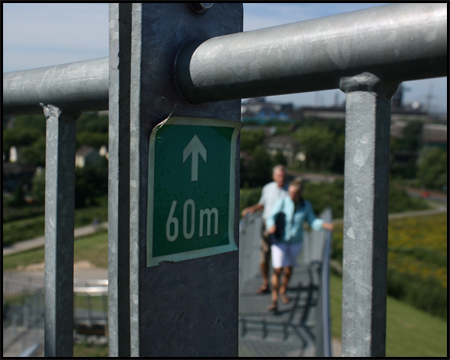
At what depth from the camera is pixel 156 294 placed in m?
0.97

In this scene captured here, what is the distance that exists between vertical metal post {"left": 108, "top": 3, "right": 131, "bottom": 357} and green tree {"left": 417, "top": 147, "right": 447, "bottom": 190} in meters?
43.0

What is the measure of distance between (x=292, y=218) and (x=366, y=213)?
5527 mm

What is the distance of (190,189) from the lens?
1.01 meters

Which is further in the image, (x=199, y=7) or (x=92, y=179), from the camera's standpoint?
(x=92, y=179)

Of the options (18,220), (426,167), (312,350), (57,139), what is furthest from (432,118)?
(57,139)

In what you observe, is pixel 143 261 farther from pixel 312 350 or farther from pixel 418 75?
pixel 312 350

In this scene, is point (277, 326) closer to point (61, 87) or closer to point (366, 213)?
point (61, 87)

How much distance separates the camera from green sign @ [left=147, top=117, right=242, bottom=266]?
948 millimetres

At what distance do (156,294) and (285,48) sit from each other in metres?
0.50

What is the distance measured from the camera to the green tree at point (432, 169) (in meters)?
41.1

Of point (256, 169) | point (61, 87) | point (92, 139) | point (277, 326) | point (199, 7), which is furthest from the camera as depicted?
point (256, 169)

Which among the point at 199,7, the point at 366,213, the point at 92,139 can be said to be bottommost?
the point at 366,213

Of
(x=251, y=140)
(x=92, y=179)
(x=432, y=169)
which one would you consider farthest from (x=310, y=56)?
(x=432, y=169)

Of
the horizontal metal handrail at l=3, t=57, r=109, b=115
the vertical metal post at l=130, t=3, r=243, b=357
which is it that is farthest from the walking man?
the vertical metal post at l=130, t=3, r=243, b=357
